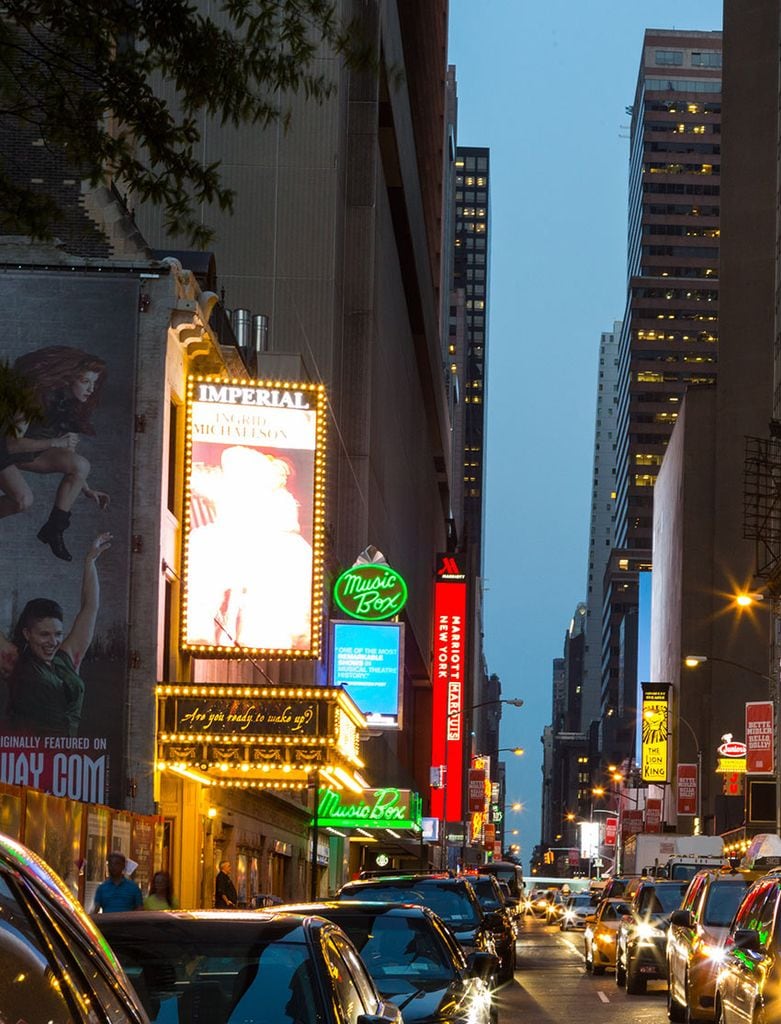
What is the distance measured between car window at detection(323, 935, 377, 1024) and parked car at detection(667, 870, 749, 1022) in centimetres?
1198

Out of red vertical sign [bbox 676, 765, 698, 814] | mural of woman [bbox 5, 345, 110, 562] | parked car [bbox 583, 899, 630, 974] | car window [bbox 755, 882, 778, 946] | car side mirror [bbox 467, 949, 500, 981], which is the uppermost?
mural of woman [bbox 5, 345, 110, 562]

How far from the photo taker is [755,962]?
15.2 m

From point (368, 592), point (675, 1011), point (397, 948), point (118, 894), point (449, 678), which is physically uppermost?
point (368, 592)

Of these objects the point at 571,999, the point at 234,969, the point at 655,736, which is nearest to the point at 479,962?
the point at 234,969

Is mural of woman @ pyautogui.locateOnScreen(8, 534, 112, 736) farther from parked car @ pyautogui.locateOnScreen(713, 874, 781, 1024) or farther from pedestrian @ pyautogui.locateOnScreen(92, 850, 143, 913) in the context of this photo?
parked car @ pyautogui.locateOnScreen(713, 874, 781, 1024)

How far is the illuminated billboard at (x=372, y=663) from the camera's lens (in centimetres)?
4609

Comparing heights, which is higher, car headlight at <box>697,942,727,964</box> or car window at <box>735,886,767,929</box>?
car window at <box>735,886,767,929</box>

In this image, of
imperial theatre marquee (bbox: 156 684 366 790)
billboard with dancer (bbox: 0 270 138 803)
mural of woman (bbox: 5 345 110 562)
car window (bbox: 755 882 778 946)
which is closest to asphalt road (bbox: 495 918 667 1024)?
imperial theatre marquee (bbox: 156 684 366 790)

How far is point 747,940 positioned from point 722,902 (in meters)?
7.94

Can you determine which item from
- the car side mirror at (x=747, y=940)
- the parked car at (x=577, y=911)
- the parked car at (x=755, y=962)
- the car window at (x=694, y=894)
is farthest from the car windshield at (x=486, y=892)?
the parked car at (x=577, y=911)

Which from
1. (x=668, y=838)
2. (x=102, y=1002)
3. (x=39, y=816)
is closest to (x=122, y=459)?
(x=39, y=816)

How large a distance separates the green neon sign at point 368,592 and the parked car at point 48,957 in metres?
41.7

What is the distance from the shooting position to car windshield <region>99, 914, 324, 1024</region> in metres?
8.44

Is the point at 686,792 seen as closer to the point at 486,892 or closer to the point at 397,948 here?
the point at 486,892
